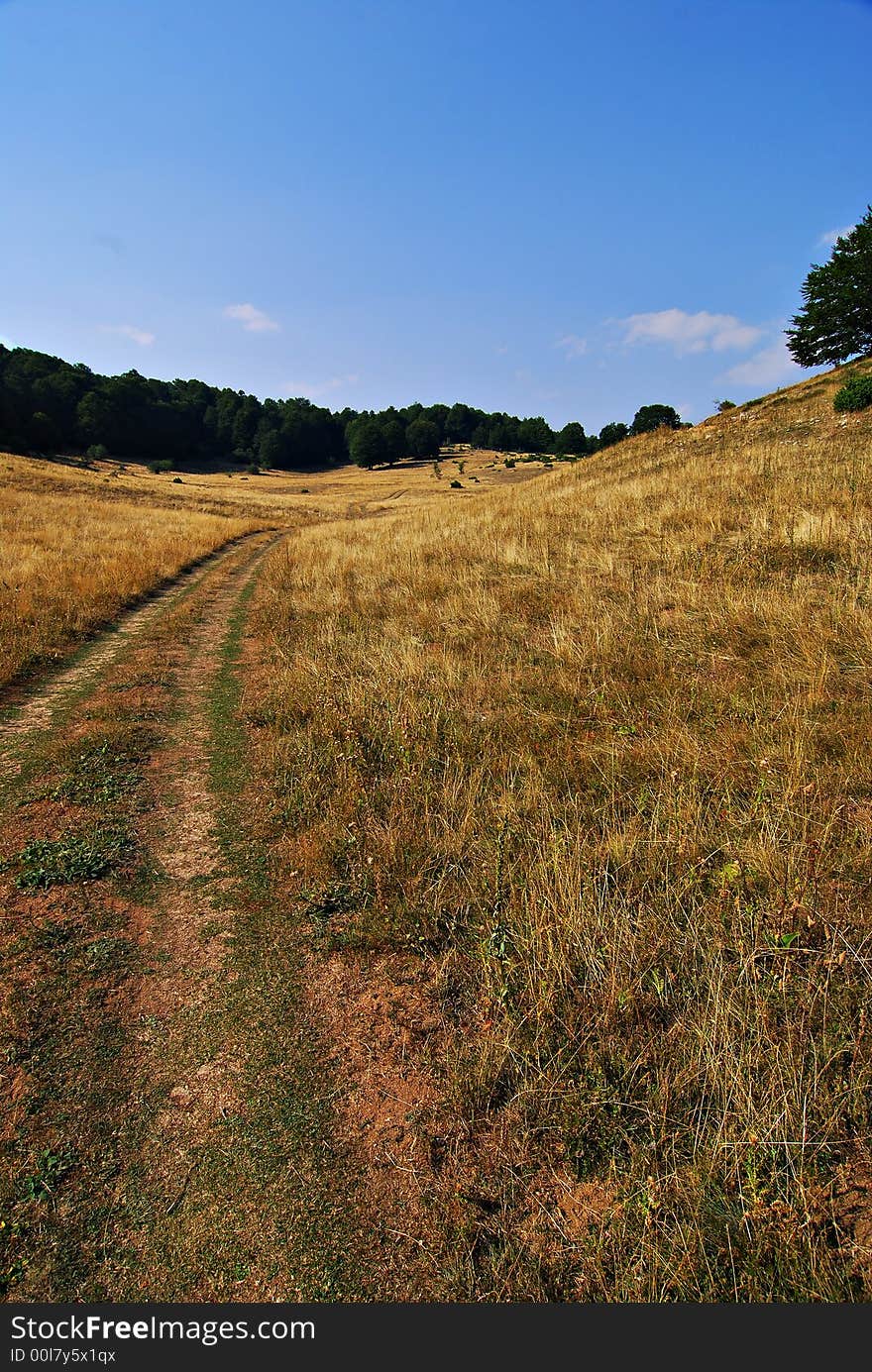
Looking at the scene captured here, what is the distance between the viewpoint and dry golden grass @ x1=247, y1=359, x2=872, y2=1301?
2068 mm

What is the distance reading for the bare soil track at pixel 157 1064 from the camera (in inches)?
81.6

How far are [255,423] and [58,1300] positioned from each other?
4969 inches

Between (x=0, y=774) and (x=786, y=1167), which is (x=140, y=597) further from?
(x=786, y=1167)

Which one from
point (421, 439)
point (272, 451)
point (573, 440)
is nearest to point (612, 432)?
point (573, 440)

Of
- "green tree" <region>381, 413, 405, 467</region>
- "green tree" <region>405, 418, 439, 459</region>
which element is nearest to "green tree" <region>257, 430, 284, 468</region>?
"green tree" <region>381, 413, 405, 467</region>

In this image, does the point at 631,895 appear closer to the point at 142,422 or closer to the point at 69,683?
the point at 69,683

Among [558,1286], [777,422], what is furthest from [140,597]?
[777,422]

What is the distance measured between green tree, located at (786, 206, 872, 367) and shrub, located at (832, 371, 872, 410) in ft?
44.5

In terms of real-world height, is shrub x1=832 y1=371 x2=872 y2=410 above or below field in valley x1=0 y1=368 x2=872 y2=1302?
above

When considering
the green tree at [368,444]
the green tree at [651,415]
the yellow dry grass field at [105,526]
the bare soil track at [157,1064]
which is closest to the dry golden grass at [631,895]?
the bare soil track at [157,1064]

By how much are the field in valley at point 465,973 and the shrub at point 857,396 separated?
54.7 ft

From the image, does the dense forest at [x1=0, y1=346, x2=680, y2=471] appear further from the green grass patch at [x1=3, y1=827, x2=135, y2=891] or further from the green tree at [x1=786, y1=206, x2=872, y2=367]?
the green grass patch at [x1=3, y1=827, x2=135, y2=891]

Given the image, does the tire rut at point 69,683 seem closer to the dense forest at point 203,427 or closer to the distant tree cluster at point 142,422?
the dense forest at point 203,427

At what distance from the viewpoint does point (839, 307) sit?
31.8 meters
